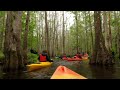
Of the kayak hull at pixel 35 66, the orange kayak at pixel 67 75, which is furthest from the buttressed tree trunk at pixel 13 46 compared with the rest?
the orange kayak at pixel 67 75

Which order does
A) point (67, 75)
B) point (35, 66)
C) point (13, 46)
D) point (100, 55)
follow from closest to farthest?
point (67, 75)
point (35, 66)
point (13, 46)
point (100, 55)

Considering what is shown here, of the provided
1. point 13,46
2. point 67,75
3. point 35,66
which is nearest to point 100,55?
point 35,66

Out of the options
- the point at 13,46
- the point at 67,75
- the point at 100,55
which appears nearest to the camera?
the point at 67,75

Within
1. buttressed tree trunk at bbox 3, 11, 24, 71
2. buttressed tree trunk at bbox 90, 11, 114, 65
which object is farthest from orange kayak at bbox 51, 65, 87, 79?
buttressed tree trunk at bbox 90, 11, 114, 65

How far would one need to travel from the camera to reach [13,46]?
44.5 feet

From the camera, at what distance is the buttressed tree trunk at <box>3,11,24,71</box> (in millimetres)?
13164

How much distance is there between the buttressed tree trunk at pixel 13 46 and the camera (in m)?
13.2

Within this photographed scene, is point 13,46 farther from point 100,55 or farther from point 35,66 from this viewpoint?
point 100,55

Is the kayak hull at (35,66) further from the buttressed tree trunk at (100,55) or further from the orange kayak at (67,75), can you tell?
the orange kayak at (67,75)

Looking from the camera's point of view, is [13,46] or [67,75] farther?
[13,46]
